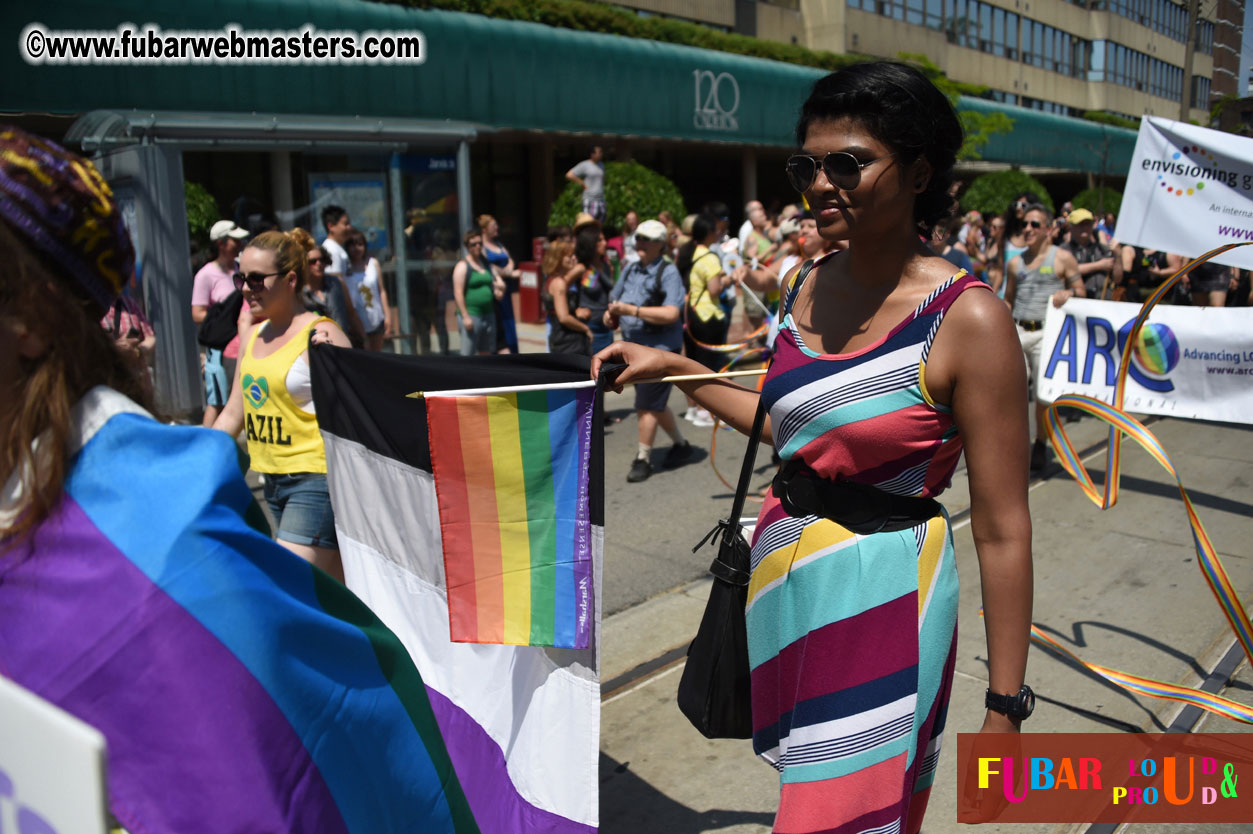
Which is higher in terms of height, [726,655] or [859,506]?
[859,506]

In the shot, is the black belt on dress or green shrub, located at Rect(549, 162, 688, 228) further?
green shrub, located at Rect(549, 162, 688, 228)

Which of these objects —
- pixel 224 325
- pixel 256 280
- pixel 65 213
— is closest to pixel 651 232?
pixel 224 325

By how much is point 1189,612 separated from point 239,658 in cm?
484

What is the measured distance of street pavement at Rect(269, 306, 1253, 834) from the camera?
3.43m

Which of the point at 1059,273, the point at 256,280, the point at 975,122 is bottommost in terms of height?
the point at 1059,273

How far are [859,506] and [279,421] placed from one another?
2.71 m

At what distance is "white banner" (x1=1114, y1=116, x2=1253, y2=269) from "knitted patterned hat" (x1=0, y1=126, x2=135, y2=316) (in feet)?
21.0

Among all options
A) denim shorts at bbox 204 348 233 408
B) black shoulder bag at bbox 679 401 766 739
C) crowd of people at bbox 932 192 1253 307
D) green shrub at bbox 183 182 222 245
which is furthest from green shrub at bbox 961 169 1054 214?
black shoulder bag at bbox 679 401 766 739

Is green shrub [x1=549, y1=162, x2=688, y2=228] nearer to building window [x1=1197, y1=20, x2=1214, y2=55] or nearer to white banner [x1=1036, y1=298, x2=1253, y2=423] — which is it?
building window [x1=1197, y1=20, x2=1214, y2=55]

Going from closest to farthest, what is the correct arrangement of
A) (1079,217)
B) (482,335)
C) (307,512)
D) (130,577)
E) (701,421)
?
(130,577) < (307,512) < (701,421) < (482,335) < (1079,217)

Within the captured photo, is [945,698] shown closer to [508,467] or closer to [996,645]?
[996,645]

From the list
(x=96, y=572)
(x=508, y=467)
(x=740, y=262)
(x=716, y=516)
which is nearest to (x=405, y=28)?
(x=740, y=262)

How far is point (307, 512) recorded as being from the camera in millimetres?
3838

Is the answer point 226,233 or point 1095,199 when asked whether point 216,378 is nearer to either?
point 226,233
